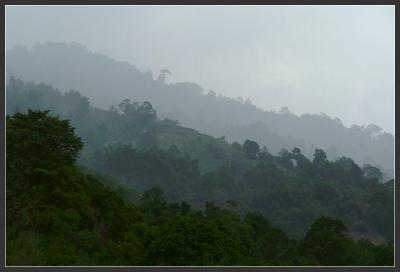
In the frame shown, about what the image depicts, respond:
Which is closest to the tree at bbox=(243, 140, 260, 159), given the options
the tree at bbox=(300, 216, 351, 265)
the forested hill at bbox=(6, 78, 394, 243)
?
the forested hill at bbox=(6, 78, 394, 243)

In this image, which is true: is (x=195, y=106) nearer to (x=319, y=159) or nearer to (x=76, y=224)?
(x=319, y=159)

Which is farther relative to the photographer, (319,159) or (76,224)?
(319,159)

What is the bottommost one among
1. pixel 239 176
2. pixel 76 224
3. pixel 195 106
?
pixel 76 224

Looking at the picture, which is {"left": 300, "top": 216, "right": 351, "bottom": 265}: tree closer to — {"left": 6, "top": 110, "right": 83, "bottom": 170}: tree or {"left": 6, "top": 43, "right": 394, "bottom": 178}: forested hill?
{"left": 6, "top": 110, "right": 83, "bottom": 170}: tree

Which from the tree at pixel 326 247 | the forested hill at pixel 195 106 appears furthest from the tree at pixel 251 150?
the tree at pixel 326 247

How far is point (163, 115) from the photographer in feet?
245

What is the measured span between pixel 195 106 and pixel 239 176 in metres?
45.0

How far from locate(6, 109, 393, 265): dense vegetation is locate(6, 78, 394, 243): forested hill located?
47.7 feet

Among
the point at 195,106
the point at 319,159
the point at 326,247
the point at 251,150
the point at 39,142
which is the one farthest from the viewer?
the point at 195,106

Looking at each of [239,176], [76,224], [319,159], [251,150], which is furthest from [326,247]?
[251,150]

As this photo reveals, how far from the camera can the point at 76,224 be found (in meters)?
10.3

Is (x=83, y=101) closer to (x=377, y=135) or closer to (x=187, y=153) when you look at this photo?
(x=187, y=153)

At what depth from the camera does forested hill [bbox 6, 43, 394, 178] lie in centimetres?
7531

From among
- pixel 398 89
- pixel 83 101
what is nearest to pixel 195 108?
pixel 83 101
